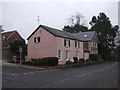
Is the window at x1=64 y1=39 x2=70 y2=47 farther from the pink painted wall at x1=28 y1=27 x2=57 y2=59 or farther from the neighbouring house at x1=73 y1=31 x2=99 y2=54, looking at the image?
the neighbouring house at x1=73 y1=31 x2=99 y2=54

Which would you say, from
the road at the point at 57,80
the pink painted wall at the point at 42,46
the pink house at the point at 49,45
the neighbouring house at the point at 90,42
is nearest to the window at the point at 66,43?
the pink house at the point at 49,45

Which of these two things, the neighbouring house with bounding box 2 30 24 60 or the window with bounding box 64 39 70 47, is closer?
the window with bounding box 64 39 70 47

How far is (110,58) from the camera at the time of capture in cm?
6281

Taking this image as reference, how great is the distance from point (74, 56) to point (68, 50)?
274 centimetres

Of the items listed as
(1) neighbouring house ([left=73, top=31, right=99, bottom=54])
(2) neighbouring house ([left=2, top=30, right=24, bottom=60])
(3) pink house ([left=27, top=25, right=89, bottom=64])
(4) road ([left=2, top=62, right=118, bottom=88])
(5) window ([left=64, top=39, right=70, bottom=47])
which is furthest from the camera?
(1) neighbouring house ([left=73, top=31, right=99, bottom=54])

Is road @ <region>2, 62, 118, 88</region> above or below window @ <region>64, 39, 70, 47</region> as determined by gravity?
below

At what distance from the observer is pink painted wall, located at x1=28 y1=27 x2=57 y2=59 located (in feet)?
104

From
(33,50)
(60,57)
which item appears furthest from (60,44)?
(33,50)

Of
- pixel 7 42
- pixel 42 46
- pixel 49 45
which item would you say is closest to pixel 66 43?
pixel 49 45

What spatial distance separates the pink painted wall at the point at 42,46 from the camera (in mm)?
31786

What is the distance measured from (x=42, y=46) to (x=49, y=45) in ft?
5.05

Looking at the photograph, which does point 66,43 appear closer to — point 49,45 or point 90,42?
point 49,45

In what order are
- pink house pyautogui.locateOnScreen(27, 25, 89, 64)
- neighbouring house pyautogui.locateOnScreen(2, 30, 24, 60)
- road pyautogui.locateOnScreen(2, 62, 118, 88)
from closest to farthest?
road pyautogui.locateOnScreen(2, 62, 118, 88) < pink house pyautogui.locateOnScreen(27, 25, 89, 64) < neighbouring house pyautogui.locateOnScreen(2, 30, 24, 60)

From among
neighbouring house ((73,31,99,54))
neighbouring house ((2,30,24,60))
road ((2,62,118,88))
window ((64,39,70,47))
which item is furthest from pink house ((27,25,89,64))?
neighbouring house ((73,31,99,54))
